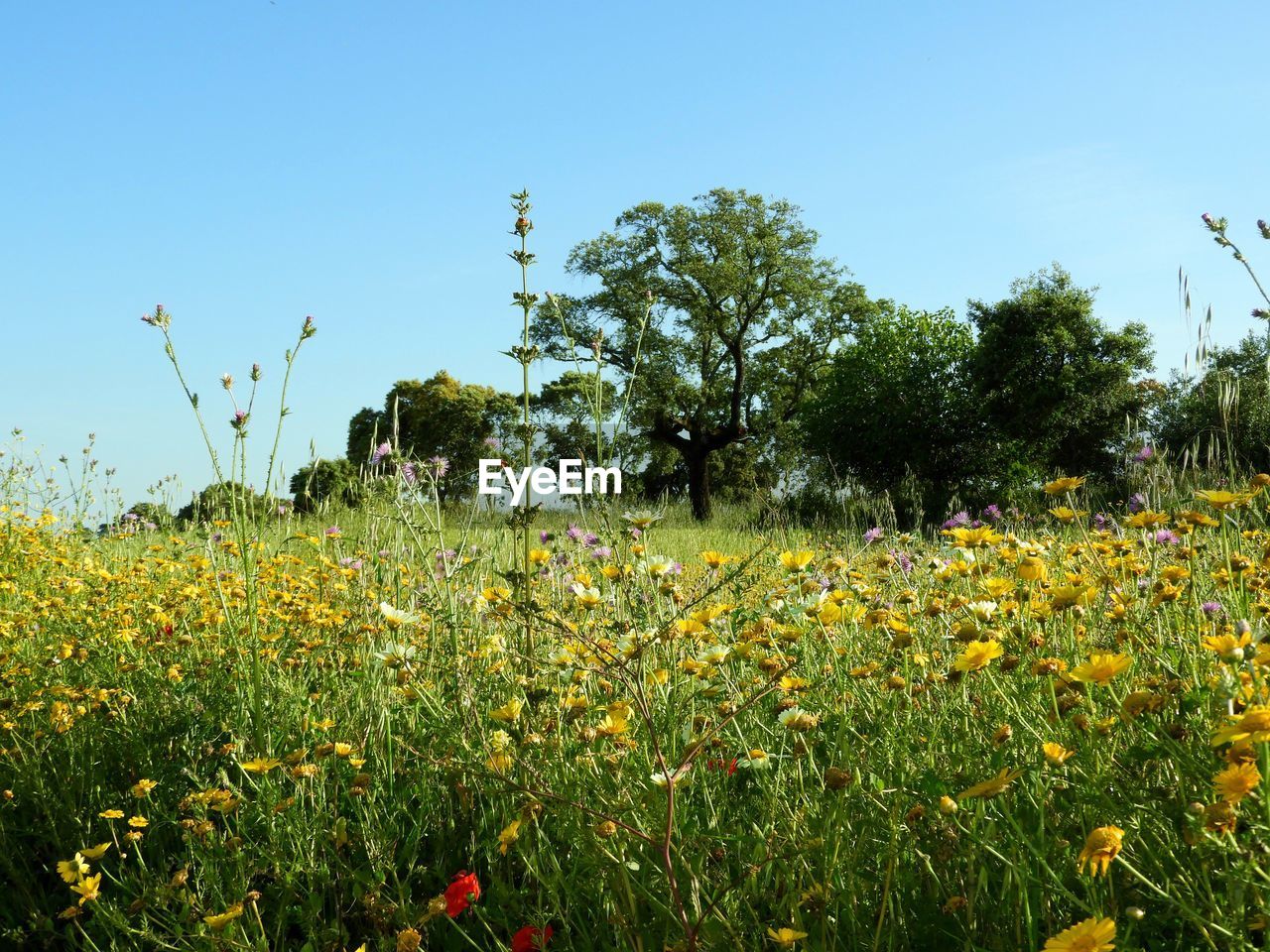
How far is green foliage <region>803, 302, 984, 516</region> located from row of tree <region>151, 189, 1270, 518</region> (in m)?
0.04

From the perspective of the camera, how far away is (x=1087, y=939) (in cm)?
89

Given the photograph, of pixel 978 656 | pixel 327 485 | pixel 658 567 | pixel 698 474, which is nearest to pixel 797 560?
pixel 658 567

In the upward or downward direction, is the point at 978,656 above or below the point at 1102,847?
above

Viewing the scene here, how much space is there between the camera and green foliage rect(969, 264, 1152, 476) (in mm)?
18516

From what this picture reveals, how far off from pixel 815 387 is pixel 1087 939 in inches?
992

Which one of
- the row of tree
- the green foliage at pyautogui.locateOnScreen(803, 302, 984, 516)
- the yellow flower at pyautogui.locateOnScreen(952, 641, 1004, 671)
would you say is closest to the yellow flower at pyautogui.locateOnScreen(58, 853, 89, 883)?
the yellow flower at pyautogui.locateOnScreen(952, 641, 1004, 671)

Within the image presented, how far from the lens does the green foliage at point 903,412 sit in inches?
751

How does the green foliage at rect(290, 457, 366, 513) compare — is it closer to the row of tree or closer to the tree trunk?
the row of tree

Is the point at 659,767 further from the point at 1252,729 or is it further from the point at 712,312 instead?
the point at 712,312

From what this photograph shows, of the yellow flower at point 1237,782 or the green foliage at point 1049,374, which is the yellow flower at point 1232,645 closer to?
the yellow flower at point 1237,782

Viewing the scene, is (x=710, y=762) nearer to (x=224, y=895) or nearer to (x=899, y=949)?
(x=899, y=949)

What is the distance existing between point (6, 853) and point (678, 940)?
5.46 feet

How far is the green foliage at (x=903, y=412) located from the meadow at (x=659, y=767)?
→ 16173mm

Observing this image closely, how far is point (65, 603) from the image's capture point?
149 inches
